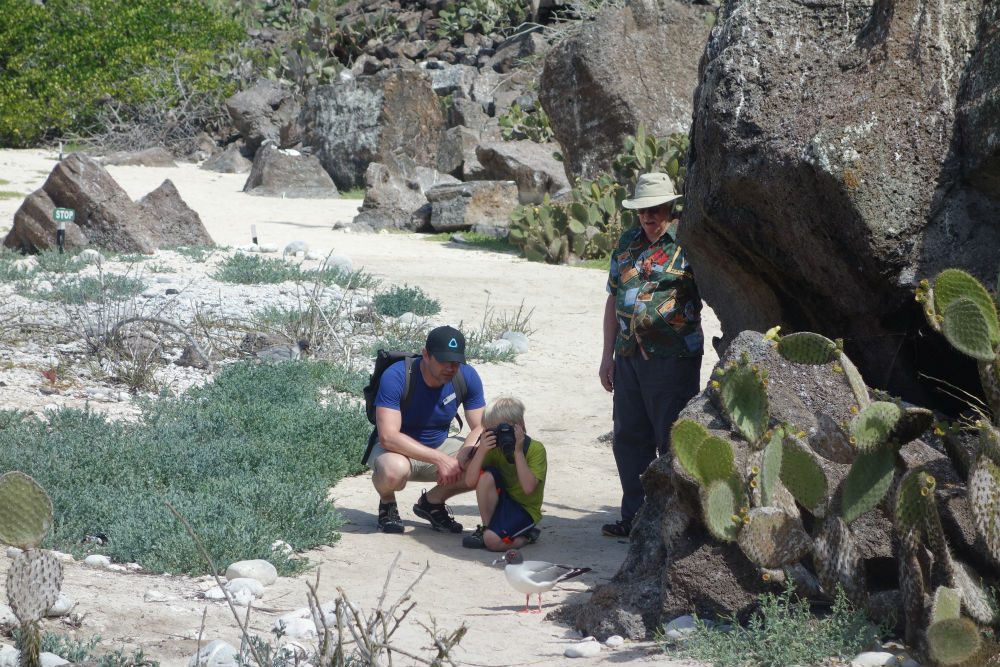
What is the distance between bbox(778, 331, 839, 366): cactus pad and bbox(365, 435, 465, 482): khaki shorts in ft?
7.00

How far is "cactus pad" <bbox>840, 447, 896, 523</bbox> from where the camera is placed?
3611 millimetres

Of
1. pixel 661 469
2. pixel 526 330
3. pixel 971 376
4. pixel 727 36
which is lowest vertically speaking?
pixel 526 330

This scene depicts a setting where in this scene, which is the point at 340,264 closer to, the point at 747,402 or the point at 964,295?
the point at 747,402

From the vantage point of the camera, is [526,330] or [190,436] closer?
[190,436]

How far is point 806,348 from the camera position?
150 inches

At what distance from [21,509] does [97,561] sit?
5.24 ft

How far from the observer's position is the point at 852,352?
465cm

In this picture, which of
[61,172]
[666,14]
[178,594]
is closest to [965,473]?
[178,594]

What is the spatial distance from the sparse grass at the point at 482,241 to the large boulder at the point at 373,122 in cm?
531

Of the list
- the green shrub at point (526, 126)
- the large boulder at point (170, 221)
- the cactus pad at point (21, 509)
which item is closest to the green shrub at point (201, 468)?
the cactus pad at point (21, 509)

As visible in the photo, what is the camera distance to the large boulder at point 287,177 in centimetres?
Result: 1925

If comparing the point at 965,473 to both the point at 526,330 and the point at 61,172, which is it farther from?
the point at 61,172

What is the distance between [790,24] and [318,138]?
17.3 meters

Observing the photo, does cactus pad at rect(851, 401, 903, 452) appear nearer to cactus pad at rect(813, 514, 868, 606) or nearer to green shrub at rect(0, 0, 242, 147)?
cactus pad at rect(813, 514, 868, 606)
